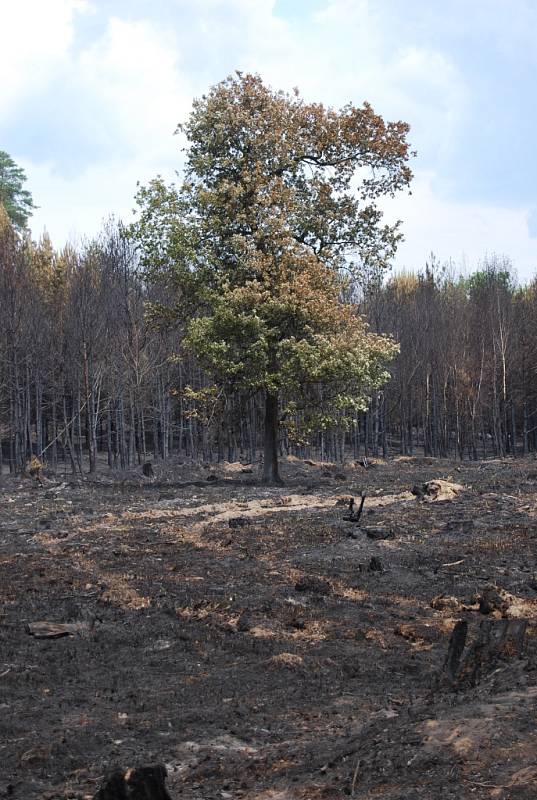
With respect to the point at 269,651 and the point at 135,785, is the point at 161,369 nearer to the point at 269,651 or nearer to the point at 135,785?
the point at 269,651

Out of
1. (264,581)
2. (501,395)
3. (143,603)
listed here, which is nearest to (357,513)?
(264,581)

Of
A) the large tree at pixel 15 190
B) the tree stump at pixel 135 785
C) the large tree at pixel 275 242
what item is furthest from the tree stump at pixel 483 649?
the large tree at pixel 15 190

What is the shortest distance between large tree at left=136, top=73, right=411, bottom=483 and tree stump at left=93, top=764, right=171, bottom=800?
67.2 ft

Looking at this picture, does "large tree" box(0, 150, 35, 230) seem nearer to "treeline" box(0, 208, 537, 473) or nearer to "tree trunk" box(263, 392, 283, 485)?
"treeline" box(0, 208, 537, 473)

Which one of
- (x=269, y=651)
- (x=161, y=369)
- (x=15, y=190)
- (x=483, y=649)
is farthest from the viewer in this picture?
(x=15, y=190)

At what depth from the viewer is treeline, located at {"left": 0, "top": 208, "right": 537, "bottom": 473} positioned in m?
34.6

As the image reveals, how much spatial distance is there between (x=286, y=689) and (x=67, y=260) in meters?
40.7

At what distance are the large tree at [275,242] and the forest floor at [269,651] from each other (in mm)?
6566

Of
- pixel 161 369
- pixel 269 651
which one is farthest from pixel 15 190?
pixel 269 651

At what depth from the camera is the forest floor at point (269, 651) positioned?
19.2ft

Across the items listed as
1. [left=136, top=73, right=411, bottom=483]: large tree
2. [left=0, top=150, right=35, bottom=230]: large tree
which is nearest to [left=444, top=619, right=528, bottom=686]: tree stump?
[left=136, top=73, right=411, bottom=483]: large tree

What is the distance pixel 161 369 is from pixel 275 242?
16.6 metres

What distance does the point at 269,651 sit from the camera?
32.1 ft

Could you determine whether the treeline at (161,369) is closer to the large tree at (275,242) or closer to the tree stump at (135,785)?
the large tree at (275,242)
